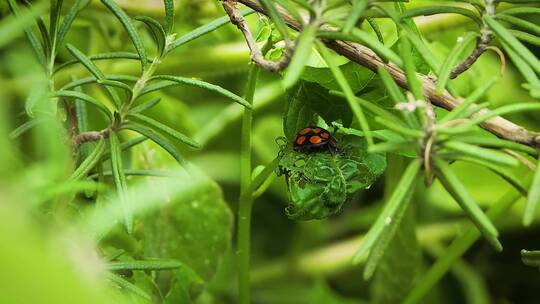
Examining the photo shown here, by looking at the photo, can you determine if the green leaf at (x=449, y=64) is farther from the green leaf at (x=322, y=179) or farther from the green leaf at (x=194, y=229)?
the green leaf at (x=194, y=229)

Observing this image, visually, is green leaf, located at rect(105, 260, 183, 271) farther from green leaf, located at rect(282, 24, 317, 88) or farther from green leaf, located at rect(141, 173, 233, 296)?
green leaf, located at rect(141, 173, 233, 296)

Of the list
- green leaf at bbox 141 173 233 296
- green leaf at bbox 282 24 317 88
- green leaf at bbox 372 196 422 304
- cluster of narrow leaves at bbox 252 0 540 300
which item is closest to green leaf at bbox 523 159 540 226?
cluster of narrow leaves at bbox 252 0 540 300

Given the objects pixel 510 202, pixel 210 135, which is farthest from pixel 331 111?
pixel 210 135

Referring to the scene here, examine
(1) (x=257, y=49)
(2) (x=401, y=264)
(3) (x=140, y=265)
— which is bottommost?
(2) (x=401, y=264)

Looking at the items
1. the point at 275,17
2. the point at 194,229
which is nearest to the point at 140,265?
the point at 275,17

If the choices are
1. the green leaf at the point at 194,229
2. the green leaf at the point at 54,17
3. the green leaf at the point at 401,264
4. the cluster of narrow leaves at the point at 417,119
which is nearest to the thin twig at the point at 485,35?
the cluster of narrow leaves at the point at 417,119

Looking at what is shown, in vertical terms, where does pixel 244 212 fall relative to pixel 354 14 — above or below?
below

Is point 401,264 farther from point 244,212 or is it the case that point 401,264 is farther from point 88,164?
point 88,164
